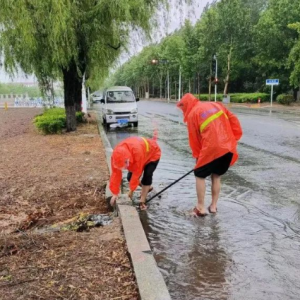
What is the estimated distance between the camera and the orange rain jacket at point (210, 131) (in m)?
4.48

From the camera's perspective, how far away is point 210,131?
448cm

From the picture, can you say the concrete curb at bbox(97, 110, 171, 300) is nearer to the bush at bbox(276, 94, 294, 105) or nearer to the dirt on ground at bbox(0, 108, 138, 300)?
the dirt on ground at bbox(0, 108, 138, 300)

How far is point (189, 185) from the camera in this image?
6.52m

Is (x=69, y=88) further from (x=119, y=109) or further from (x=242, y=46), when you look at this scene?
(x=242, y=46)

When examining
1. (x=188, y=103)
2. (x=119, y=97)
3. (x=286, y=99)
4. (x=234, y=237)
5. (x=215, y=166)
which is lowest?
(x=234, y=237)

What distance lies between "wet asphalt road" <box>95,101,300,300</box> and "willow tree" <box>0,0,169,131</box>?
5884 millimetres

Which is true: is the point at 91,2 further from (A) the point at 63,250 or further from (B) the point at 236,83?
(B) the point at 236,83

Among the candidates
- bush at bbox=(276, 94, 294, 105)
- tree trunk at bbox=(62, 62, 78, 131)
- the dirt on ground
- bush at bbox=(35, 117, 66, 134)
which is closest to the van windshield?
tree trunk at bbox=(62, 62, 78, 131)

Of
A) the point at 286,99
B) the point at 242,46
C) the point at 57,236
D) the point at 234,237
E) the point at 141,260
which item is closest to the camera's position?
the point at 141,260

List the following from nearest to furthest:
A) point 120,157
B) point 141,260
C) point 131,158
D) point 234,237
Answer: point 141,260 < point 234,237 < point 120,157 < point 131,158

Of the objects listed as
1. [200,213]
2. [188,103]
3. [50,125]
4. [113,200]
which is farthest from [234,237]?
[50,125]

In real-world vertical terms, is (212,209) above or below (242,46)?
below

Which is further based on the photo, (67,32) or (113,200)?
(67,32)

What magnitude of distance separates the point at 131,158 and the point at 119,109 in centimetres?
1231
